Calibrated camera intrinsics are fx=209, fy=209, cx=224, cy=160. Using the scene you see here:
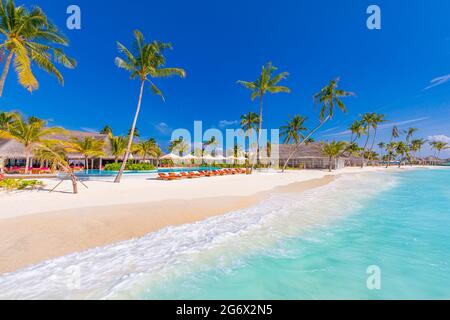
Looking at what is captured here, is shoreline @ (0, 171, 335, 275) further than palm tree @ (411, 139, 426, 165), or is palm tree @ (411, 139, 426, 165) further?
palm tree @ (411, 139, 426, 165)

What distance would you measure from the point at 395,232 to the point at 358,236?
1.33 meters

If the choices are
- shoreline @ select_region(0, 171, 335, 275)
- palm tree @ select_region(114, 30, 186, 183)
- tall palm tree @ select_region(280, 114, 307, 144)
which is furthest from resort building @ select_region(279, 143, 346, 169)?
shoreline @ select_region(0, 171, 335, 275)

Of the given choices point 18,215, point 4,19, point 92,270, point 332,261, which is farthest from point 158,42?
point 332,261

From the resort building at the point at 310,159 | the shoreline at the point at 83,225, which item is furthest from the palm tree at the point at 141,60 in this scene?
the resort building at the point at 310,159

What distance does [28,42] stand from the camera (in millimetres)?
10148

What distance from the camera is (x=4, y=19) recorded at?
9.42m

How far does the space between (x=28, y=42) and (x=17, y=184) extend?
693 cm

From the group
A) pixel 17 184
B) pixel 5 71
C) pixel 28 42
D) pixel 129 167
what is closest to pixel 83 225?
pixel 17 184

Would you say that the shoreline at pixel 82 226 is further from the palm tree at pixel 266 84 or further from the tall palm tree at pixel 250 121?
the tall palm tree at pixel 250 121

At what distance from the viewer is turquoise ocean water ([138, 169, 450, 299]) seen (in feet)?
9.60

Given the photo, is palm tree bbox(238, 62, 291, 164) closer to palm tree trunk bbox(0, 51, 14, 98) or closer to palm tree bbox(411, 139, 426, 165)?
palm tree trunk bbox(0, 51, 14, 98)

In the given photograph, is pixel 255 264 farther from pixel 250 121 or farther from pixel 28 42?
pixel 250 121

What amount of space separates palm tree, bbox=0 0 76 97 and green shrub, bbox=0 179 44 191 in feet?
13.4

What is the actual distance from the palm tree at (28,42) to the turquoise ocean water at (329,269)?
11.2 metres
